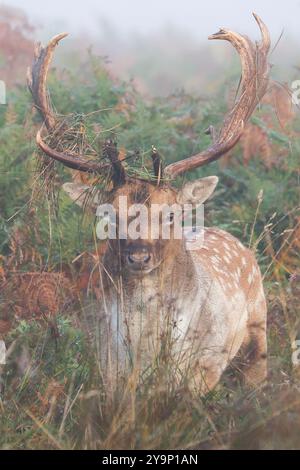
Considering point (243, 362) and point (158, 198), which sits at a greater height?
point (158, 198)

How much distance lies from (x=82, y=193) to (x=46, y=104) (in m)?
0.81

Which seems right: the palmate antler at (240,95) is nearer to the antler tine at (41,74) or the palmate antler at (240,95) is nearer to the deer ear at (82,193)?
the antler tine at (41,74)

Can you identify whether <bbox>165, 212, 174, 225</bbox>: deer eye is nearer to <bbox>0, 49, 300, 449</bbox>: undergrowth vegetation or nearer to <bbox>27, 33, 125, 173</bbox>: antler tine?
<bbox>0, 49, 300, 449</bbox>: undergrowth vegetation

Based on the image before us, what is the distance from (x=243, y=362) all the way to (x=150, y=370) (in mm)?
1409

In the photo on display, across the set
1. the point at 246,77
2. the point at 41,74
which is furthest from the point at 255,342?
the point at 41,74

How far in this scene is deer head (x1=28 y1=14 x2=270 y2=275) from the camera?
238 inches

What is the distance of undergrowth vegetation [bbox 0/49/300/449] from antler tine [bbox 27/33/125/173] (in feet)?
0.32

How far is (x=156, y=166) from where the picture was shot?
6.09 m

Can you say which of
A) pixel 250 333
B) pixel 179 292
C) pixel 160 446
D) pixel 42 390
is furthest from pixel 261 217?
pixel 160 446

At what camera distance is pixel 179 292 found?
634cm

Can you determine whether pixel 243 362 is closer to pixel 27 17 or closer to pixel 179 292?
pixel 179 292

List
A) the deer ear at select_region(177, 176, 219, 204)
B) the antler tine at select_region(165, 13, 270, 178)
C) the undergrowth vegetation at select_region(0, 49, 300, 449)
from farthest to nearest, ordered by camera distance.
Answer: the antler tine at select_region(165, 13, 270, 178)
the deer ear at select_region(177, 176, 219, 204)
the undergrowth vegetation at select_region(0, 49, 300, 449)

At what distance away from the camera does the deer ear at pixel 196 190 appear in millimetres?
6461

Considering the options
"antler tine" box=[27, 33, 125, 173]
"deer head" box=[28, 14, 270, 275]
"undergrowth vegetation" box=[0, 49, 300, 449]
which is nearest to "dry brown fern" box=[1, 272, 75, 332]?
"undergrowth vegetation" box=[0, 49, 300, 449]
